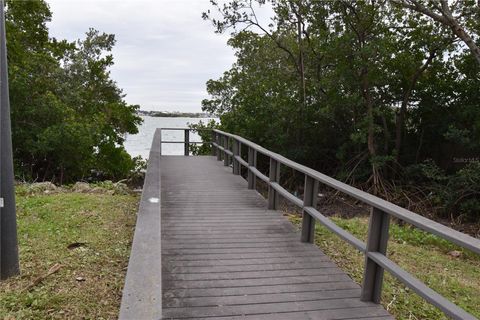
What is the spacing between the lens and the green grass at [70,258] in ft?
9.66

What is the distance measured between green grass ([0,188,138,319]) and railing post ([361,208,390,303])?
6.45ft

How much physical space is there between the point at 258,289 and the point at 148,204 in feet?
3.78

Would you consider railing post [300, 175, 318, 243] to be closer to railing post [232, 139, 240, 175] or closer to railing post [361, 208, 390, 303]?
railing post [361, 208, 390, 303]

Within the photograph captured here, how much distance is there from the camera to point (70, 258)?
13.0ft

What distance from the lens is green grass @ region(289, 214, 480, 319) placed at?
11.3 ft

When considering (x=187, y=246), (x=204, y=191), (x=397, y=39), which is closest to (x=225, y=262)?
(x=187, y=246)

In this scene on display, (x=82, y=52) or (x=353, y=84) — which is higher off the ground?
(x=82, y=52)

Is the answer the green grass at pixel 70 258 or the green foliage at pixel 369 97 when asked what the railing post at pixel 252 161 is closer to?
the green grass at pixel 70 258

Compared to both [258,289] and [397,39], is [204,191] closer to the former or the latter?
[258,289]

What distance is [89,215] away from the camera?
19.3ft

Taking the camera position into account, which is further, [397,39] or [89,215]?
[397,39]

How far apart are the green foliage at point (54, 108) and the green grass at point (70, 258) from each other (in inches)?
310

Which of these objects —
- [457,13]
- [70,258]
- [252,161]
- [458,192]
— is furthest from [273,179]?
[457,13]

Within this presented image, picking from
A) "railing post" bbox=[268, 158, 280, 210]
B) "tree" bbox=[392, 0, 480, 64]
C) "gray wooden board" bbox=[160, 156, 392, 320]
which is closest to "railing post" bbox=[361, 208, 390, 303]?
"gray wooden board" bbox=[160, 156, 392, 320]
